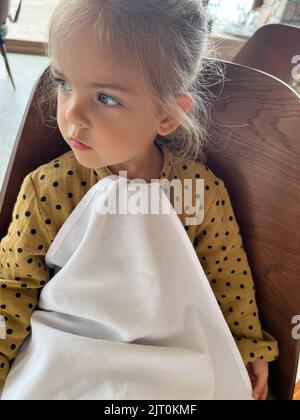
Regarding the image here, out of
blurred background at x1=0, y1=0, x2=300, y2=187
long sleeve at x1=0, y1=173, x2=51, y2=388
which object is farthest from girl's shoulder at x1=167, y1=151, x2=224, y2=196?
blurred background at x1=0, y1=0, x2=300, y2=187

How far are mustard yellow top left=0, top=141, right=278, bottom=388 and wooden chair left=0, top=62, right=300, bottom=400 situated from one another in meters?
0.03

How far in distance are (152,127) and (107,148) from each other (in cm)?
8

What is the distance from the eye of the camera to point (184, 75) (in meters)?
0.56

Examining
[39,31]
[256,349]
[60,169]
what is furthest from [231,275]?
[39,31]

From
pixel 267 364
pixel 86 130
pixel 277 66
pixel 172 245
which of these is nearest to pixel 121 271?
pixel 172 245

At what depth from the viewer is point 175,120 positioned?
1.92ft

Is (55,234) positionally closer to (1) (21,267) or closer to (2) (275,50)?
A: (1) (21,267)

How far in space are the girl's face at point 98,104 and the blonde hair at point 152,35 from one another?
0.6 inches

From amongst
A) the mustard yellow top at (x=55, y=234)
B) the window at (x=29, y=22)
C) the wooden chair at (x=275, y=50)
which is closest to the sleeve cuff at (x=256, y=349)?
the mustard yellow top at (x=55, y=234)

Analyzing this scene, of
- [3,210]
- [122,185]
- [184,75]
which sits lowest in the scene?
[3,210]

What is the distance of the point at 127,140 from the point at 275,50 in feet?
1.33

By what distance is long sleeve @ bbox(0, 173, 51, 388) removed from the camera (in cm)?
59

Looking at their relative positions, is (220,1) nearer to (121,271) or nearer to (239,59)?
(239,59)

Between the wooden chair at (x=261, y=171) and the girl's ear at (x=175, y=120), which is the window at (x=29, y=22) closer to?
the wooden chair at (x=261, y=171)
